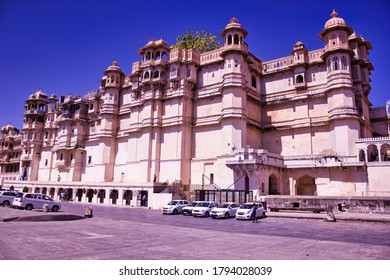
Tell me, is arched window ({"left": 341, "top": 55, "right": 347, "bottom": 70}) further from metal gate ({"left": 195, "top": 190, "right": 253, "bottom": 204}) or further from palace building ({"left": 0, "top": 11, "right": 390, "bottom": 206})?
metal gate ({"left": 195, "top": 190, "right": 253, "bottom": 204})

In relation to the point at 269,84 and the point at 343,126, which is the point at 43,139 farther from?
the point at 343,126

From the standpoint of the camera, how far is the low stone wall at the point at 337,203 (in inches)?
1108

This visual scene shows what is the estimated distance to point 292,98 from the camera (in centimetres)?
4522

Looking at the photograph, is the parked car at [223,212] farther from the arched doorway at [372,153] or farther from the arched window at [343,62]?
the arched window at [343,62]

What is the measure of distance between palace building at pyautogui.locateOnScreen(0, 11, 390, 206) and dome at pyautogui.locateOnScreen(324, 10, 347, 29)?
132mm

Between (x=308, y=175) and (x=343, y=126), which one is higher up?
(x=343, y=126)

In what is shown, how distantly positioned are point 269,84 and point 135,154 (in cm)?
2527

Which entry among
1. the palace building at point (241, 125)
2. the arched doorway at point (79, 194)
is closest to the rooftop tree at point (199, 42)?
the palace building at point (241, 125)

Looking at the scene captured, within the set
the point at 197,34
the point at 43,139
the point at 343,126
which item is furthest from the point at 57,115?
the point at 343,126

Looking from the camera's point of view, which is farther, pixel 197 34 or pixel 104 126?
pixel 197 34

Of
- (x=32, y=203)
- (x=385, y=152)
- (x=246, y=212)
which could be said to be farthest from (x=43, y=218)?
(x=385, y=152)

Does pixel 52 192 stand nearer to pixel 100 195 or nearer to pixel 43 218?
pixel 100 195

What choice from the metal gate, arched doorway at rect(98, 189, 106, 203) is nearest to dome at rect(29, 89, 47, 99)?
arched doorway at rect(98, 189, 106, 203)

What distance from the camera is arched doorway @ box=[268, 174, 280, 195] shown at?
41031 mm
